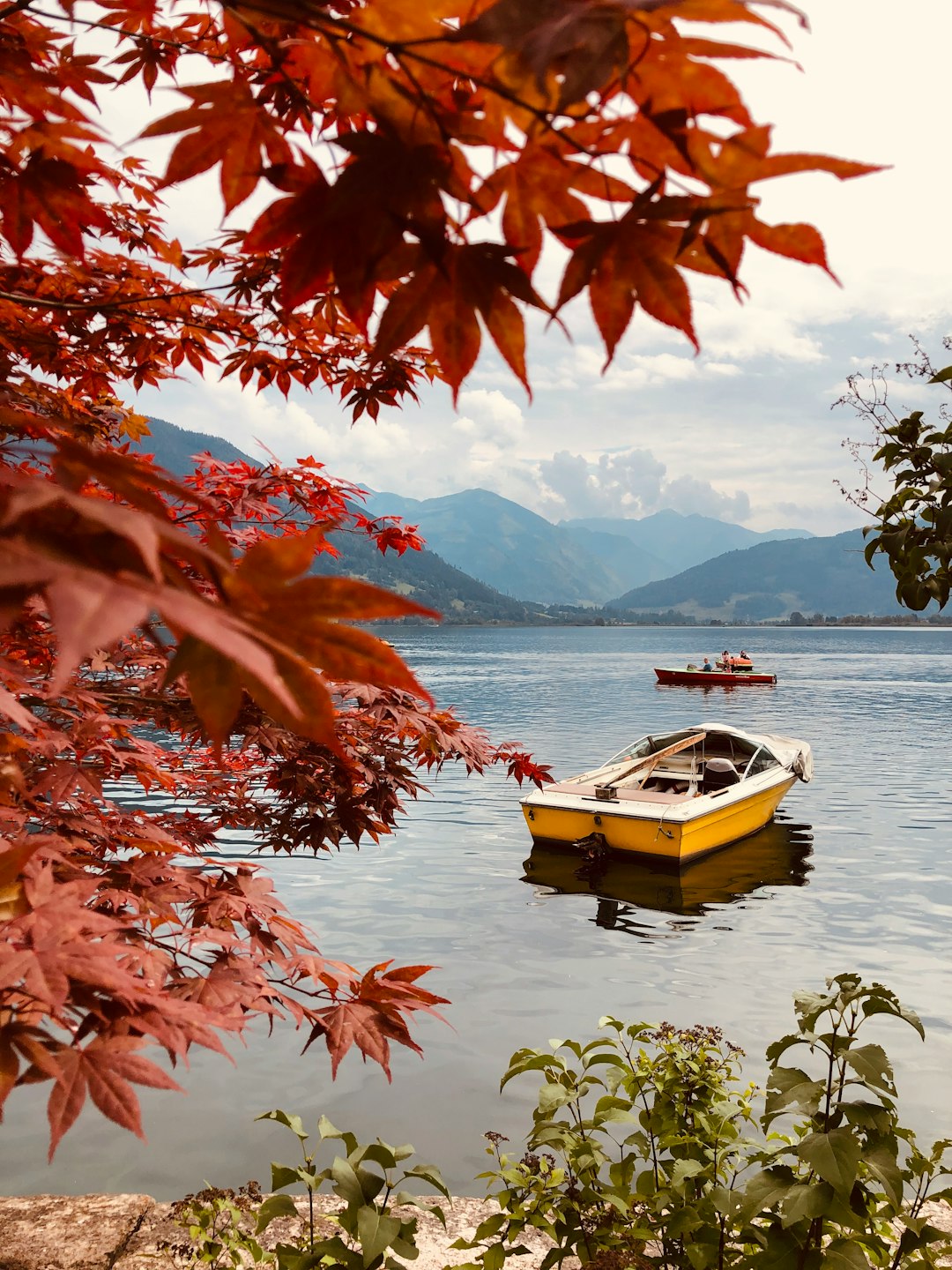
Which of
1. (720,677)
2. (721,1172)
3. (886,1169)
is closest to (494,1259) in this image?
(721,1172)

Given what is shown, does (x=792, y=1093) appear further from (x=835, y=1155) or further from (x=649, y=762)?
(x=649, y=762)

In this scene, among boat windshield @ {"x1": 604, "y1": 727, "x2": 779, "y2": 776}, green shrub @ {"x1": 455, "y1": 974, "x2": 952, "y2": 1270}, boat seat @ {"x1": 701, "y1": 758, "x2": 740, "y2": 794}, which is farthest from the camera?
boat windshield @ {"x1": 604, "y1": 727, "x2": 779, "y2": 776}

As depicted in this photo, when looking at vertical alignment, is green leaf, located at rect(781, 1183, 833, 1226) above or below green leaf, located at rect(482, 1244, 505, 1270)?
above

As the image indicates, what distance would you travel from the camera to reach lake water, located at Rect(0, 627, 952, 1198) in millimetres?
7551

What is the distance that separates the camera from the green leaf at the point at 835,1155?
2477 mm

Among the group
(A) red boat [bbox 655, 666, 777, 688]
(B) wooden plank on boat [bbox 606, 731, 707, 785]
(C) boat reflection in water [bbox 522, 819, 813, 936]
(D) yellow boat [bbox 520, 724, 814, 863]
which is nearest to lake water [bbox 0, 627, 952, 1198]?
(C) boat reflection in water [bbox 522, 819, 813, 936]

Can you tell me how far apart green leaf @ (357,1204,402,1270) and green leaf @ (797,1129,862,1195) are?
130 cm

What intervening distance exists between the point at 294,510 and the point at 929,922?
45.7 feet

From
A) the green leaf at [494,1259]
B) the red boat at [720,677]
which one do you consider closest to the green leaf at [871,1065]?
the green leaf at [494,1259]

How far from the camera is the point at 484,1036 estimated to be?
9.82 m

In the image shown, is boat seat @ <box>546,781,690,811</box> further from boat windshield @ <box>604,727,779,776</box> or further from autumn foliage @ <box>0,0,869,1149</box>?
autumn foliage @ <box>0,0,869,1149</box>

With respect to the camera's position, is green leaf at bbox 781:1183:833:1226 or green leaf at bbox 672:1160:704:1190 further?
green leaf at bbox 672:1160:704:1190

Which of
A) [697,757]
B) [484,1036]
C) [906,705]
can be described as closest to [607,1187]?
[484,1036]

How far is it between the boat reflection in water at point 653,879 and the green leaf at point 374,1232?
459 inches
